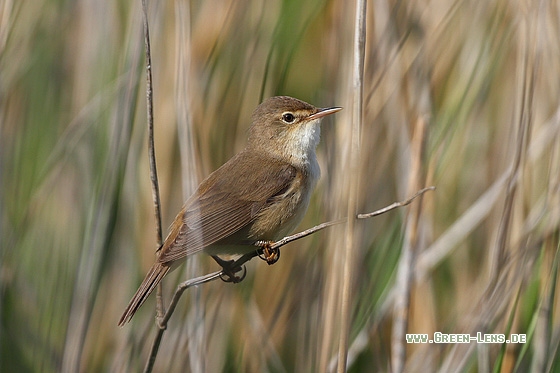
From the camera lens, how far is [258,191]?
256 centimetres

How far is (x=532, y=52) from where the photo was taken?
2326 mm

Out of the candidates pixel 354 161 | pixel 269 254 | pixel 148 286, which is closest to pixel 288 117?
pixel 269 254

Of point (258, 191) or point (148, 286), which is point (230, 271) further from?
point (258, 191)

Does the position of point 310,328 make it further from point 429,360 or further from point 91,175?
point 91,175

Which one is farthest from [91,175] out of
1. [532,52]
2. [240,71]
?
[532,52]

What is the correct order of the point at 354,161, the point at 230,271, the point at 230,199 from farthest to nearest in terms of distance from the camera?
1. the point at 230,199
2. the point at 230,271
3. the point at 354,161

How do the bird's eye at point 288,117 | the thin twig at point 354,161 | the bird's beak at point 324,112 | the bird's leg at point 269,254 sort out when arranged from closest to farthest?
the thin twig at point 354,161 → the bird's leg at point 269,254 → the bird's beak at point 324,112 → the bird's eye at point 288,117

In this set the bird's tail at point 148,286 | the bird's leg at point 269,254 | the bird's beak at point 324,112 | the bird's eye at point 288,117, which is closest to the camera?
the bird's tail at point 148,286

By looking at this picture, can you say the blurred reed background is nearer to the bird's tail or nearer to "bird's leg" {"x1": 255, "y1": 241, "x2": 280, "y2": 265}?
the bird's tail

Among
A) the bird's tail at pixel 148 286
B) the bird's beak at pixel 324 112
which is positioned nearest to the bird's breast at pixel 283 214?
the bird's beak at pixel 324 112

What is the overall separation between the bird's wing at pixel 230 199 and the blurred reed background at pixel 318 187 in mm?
86

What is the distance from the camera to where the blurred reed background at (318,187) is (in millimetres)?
2279

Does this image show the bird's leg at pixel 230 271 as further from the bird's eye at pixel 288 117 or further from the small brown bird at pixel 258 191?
the bird's eye at pixel 288 117

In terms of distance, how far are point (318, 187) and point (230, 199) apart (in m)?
0.39
